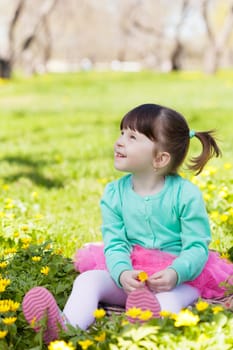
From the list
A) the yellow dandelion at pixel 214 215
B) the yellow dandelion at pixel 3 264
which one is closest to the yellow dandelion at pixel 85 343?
the yellow dandelion at pixel 3 264

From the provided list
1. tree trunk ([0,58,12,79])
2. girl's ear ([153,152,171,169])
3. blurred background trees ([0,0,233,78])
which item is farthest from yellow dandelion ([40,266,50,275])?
tree trunk ([0,58,12,79])

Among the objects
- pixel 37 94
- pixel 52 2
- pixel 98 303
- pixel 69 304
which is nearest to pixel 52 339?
pixel 69 304

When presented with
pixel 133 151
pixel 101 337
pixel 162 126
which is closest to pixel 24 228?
pixel 133 151

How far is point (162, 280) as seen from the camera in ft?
8.97

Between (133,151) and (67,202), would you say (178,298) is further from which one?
(67,202)

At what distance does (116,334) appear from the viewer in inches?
91.1

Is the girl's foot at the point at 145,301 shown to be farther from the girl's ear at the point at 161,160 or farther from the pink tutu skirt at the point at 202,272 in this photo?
the girl's ear at the point at 161,160

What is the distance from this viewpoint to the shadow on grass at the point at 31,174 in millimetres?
5875

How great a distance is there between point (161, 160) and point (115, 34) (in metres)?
52.0

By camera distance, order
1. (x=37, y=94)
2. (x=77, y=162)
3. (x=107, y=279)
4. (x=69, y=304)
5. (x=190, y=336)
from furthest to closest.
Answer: (x=37, y=94)
(x=77, y=162)
(x=107, y=279)
(x=69, y=304)
(x=190, y=336)

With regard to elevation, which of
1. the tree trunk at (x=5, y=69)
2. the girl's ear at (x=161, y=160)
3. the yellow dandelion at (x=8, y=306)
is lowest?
the tree trunk at (x=5, y=69)

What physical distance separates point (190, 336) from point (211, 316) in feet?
0.45

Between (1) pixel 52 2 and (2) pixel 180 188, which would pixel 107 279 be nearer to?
(2) pixel 180 188

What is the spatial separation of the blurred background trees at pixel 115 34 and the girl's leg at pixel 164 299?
18559 mm
